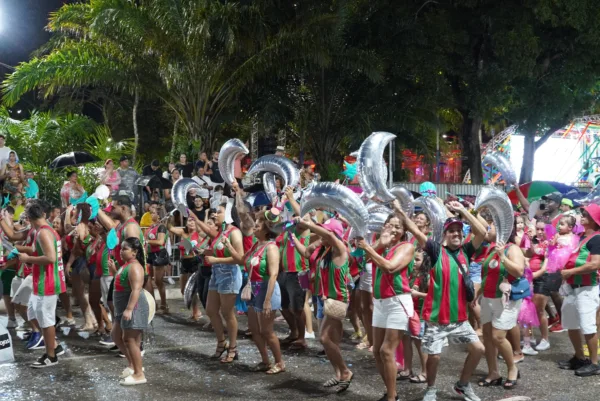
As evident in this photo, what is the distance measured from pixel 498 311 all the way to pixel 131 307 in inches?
139

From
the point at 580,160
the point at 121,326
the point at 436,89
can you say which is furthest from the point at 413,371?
the point at 580,160

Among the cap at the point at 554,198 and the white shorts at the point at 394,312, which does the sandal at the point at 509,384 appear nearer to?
the white shorts at the point at 394,312

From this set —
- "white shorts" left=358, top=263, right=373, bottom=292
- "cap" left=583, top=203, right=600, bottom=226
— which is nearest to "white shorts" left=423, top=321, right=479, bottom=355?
"white shorts" left=358, top=263, right=373, bottom=292

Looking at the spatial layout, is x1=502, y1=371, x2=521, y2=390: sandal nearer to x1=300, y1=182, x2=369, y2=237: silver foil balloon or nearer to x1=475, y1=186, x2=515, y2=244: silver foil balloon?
x1=475, y1=186, x2=515, y2=244: silver foil balloon

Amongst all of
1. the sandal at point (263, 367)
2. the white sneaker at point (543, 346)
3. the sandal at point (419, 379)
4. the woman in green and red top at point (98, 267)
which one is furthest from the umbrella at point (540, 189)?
the woman in green and red top at point (98, 267)

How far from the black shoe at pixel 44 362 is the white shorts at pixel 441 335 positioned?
411cm

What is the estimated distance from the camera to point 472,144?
25719 mm

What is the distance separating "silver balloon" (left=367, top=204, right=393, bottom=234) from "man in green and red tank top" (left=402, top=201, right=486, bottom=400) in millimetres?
950

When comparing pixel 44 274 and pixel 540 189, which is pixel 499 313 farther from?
pixel 540 189

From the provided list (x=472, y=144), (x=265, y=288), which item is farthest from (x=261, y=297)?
(x=472, y=144)

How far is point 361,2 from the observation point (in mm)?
23078

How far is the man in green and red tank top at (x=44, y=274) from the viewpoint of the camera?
8.17 meters

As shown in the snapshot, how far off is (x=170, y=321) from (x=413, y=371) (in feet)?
14.4

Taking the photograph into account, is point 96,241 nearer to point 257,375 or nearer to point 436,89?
point 257,375
